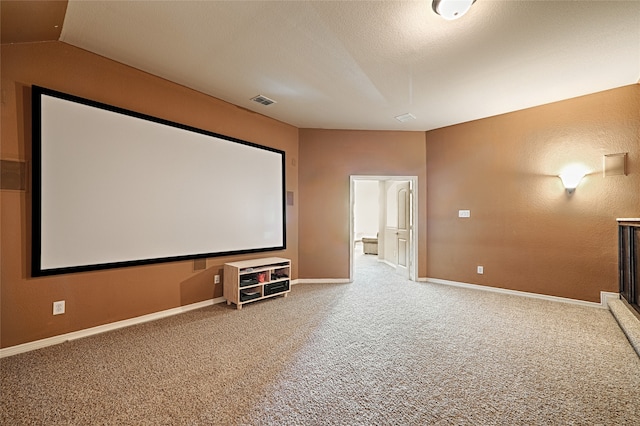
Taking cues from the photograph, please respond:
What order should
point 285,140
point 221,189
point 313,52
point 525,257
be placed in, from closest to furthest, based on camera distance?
point 313,52, point 221,189, point 525,257, point 285,140

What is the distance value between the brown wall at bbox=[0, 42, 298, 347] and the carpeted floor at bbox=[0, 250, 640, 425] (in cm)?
25

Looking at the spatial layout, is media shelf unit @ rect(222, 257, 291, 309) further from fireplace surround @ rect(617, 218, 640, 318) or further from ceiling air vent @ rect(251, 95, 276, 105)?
fireplace surround @ rect(617, 218, 640, 318)

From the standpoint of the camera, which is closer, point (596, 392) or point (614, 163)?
point (596, 392)

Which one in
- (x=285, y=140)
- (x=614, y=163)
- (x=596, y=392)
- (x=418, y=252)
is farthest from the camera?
(x=418, y=252)

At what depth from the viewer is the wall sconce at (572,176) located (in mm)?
3949

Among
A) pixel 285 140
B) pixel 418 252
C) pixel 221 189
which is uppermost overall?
pixel 285 140

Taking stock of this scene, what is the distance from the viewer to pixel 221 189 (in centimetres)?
406

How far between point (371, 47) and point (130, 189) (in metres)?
2.89

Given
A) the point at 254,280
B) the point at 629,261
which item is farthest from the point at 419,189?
the point at 254,280

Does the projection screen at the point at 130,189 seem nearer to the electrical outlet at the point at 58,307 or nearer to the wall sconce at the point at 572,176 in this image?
the electrical outlet at the point at 58,307

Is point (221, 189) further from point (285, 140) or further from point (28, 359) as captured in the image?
point (28, 359)

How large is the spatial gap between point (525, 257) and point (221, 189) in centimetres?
461

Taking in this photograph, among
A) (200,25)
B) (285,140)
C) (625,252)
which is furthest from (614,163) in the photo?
(200,25)

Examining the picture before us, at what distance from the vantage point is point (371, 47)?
9.12 feet
